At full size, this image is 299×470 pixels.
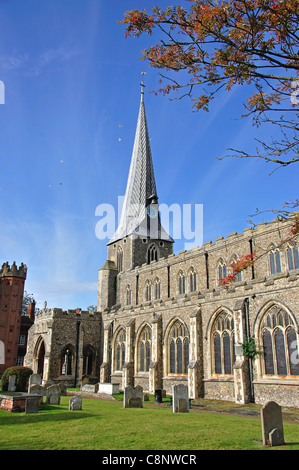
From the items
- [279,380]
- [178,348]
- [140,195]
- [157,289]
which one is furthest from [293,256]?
[140,195]

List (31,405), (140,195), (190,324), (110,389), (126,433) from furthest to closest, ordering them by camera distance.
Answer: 1. (140,195)
2. (110,389)
3. (190,324)
4. (31,405)
5. (126,433)

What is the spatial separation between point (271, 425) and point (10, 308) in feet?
127

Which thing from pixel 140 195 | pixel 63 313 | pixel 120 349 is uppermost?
pixel 140 195

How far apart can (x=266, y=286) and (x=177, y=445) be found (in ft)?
39.7

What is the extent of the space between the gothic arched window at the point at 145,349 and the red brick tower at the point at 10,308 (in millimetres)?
19806

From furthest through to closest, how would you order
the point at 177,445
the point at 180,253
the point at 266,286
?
the point at 180,253
the point at 266,286
the point at 177,445

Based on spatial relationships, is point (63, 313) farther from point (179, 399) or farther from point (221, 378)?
point (179, 399)

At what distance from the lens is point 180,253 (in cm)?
3234

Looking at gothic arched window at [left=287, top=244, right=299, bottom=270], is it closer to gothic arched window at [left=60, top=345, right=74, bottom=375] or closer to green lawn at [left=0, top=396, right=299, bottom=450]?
green lawn at [left=0, top=396, right=299, bottom=450]

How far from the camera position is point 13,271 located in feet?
143

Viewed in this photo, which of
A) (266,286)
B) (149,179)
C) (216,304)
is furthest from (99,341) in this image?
(149,179)

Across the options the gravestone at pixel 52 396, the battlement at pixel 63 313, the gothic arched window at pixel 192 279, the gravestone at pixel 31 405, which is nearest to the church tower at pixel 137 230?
the battlement at pixel 63 313
